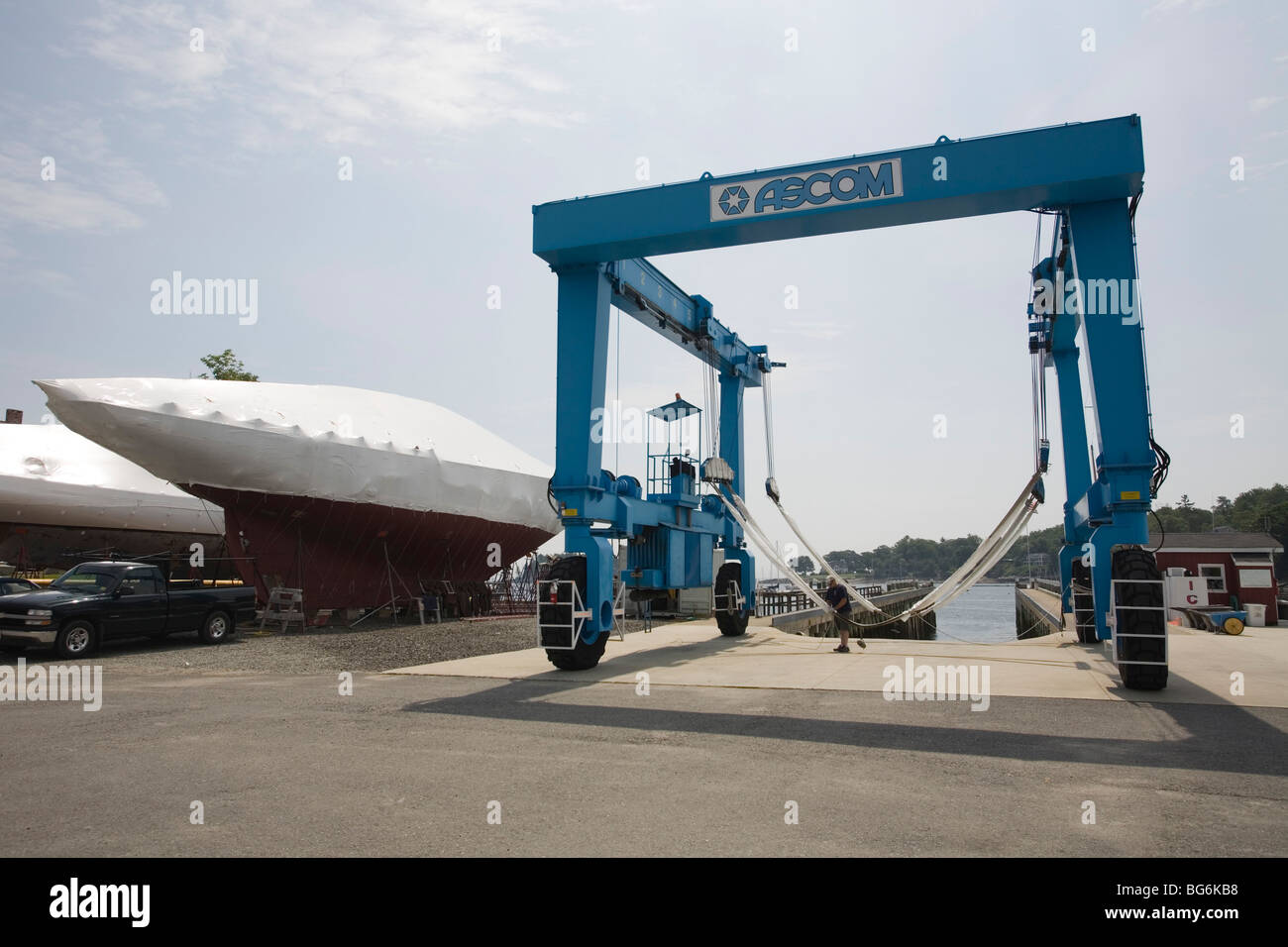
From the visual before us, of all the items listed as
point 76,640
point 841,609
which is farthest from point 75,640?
point 841,609

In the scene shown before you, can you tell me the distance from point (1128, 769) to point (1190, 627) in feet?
64.5

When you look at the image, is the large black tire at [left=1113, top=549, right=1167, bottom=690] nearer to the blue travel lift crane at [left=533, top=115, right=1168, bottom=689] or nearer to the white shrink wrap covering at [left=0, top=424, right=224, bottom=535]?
the blue travel lift crane at [left=533, top=115, right=1168, bottom=689]

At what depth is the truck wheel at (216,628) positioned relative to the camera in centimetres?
1702

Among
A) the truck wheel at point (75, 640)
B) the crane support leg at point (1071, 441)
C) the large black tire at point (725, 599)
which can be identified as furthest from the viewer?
the large black tire at point (725, 599)

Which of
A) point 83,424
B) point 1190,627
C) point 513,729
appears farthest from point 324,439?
point 1190,627

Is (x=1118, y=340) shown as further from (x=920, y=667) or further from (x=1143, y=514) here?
(x=920, y=667)

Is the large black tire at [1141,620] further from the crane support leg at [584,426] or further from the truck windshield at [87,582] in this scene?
the truck windshield at [87,582]

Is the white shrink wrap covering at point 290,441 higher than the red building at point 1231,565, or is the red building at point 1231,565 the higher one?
the white shrink wrap covering at point 290,441

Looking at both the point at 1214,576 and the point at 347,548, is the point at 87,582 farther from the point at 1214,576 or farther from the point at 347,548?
the point at 1214,576

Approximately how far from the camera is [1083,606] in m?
16.0

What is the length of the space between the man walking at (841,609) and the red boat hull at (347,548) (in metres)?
13.1

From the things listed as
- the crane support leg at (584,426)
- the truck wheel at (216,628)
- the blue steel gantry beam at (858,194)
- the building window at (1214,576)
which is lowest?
the truck wheel at (216,628)

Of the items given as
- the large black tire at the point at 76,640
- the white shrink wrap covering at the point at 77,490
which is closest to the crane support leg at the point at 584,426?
the large black tire at the point at 76,640

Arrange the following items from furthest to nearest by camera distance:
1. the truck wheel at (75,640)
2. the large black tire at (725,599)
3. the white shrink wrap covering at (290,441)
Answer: the large black tire at (725,599) → the white shrink wrap covering at (290,441) → the truck wheel at (75,640)
